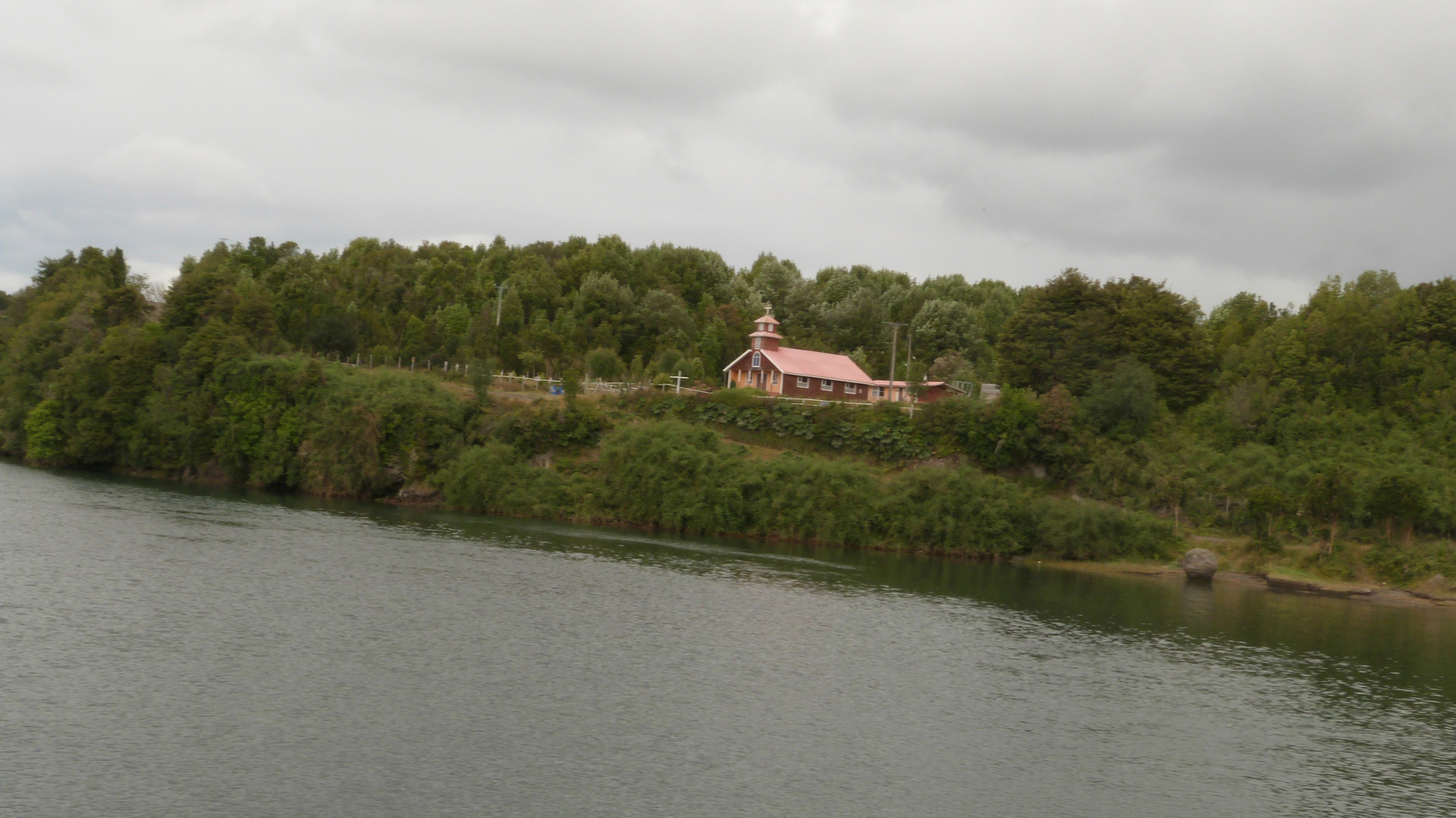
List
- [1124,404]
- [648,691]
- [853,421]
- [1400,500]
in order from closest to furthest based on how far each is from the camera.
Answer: [648,691]
[1400,500]
[1124,404]
[853,421]

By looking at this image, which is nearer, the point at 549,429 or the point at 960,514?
the point at 960,514

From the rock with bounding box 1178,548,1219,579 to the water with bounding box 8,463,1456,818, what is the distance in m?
8.89

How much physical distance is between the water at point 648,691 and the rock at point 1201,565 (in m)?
8.89

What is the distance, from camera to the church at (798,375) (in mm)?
92562

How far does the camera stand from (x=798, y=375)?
3671 inches

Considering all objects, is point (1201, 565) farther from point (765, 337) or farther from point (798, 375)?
point (765, 337)

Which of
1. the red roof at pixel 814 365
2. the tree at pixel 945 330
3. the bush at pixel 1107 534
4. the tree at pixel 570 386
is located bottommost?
the bush at pixel 1107 534

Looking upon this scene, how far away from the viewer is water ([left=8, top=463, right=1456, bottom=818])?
995 inches

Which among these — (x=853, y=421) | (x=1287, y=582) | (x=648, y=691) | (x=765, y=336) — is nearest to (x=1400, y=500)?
(x=1287, y=582)

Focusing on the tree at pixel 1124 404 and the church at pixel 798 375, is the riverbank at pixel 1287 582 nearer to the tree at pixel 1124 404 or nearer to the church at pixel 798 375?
the tree at pixel 1124 404

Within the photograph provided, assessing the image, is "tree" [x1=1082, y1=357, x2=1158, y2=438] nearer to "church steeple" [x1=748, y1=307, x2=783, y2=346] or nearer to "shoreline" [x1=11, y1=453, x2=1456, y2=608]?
"shoreline" [x1=11, y1=453, x2=1456, y2=608]

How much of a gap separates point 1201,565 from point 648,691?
4659 centimetres

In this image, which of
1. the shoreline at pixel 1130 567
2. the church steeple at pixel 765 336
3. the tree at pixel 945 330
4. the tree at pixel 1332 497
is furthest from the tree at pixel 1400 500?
the tree at pixel 945 330

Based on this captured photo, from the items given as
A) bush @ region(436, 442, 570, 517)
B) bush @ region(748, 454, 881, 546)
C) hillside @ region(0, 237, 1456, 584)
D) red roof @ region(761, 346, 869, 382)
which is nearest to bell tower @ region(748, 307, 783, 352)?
red roof @ region(761, 346, 869, 382)
